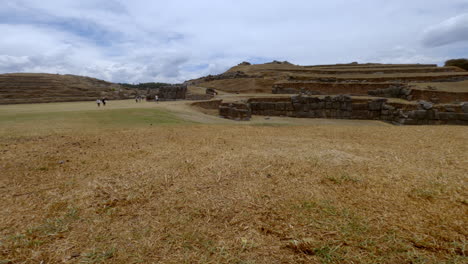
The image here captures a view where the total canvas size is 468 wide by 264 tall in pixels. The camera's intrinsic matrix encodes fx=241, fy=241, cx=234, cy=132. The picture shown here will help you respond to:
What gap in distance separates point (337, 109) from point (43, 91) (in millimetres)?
35579

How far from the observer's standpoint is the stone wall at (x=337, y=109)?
14.6 m

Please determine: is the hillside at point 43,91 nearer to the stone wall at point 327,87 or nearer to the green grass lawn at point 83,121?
the green grass lawn at point 83,121

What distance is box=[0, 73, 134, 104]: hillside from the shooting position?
28688mm

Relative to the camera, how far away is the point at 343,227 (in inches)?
104

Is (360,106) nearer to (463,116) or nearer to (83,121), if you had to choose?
(463,116)

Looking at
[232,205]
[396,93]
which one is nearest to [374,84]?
[396,93]

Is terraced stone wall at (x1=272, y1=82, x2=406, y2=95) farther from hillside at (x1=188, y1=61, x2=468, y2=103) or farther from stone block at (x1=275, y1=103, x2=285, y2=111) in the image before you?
stone block at (x1=275, y1=103, x2=285, y2=111)

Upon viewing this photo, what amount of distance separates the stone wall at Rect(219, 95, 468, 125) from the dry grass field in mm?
10597

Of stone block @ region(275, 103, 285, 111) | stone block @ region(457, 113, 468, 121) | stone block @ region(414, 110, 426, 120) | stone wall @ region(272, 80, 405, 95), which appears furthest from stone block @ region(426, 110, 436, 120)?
stone wall @ region(272, 80, 405, 95)

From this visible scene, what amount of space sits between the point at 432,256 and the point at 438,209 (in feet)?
3.67

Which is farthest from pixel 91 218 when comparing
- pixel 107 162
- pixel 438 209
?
pixel 438 209

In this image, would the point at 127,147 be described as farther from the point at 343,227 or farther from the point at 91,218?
the point at 343,227

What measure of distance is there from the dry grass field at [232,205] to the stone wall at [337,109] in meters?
10.6

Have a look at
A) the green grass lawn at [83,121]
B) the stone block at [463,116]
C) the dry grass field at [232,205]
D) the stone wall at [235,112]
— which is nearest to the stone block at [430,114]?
the stone block at [463,116]
